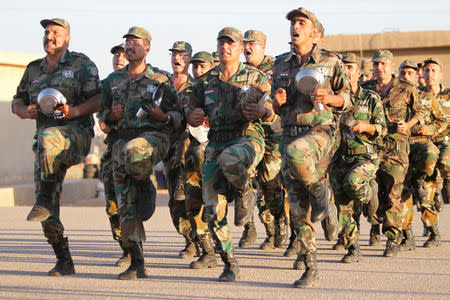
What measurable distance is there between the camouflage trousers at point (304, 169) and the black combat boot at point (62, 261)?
2.44 m

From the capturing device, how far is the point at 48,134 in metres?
8.22

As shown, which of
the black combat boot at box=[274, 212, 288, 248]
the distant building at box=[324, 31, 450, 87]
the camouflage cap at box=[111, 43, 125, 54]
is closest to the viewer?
the black combat boot at box=[274, 212, 288, 248]

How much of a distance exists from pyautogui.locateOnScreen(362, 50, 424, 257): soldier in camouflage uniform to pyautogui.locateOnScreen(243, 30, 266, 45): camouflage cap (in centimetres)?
153

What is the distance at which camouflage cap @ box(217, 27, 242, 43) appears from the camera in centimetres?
830

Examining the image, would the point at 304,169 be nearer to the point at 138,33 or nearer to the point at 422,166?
the point at 138,33

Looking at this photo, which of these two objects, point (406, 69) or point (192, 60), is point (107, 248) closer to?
point (192, 60)

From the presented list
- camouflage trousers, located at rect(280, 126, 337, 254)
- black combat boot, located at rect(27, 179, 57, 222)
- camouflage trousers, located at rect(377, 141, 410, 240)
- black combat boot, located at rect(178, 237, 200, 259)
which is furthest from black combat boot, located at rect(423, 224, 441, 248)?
black combat boot, located at rect(27, 179, 57, 222)

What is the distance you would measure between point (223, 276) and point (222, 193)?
2.67 feet

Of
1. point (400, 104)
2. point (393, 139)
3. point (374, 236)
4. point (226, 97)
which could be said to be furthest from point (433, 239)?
point (226, 97)

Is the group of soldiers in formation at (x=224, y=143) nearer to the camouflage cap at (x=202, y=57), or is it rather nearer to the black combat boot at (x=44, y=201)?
the black combat boot at (x=44, y=201)

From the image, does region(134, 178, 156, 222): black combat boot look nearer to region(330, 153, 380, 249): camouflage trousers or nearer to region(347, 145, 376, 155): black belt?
region(330, 153, 380, 249): camouflage trousers

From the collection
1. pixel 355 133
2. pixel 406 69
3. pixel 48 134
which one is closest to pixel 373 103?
pixel 355 133

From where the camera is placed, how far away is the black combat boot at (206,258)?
29.7 ft

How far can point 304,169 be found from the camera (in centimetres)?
752
